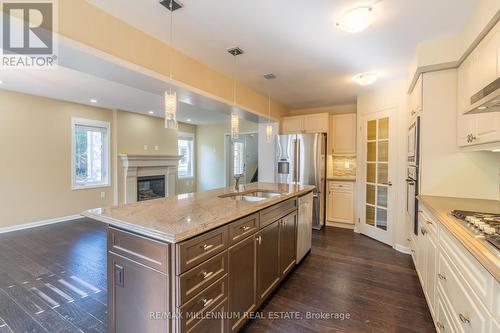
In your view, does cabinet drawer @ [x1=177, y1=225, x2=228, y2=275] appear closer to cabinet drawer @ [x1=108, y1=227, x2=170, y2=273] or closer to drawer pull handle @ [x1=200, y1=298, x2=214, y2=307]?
cabinet drawer @ [x1=108, y1=227, x2=170, y2=273]

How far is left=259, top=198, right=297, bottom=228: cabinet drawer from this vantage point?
2.05 meters

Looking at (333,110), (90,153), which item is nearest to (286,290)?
(333,110)

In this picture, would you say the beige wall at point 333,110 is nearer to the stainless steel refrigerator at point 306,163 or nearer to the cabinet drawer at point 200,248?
the stainless steel refrigerator at point 306,163

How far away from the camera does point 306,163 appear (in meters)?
4.53

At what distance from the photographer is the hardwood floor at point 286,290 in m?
1.88

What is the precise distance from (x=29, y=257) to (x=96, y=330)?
6.95 feet

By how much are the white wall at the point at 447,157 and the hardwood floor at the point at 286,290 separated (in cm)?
110

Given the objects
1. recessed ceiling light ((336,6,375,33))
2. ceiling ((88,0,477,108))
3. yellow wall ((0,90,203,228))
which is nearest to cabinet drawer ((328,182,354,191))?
ceiling ((88,0,477,108))

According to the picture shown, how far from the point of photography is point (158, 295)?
1278 mm

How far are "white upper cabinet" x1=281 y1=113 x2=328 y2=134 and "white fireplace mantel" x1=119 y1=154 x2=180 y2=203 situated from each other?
11.4 feet

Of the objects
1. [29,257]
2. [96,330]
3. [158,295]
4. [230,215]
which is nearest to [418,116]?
Answer: [230,215]

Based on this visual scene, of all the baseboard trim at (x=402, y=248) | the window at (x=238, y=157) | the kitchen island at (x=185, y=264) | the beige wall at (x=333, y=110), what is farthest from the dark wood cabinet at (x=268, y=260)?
the window at (x=238, y=157)

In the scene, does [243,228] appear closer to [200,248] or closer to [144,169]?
[200,248]

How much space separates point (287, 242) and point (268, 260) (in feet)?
1.56
